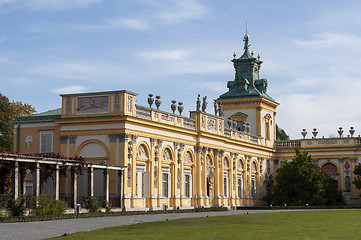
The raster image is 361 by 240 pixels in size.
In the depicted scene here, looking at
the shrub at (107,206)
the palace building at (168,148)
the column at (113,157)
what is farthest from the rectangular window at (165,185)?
the shrub at (107,206)

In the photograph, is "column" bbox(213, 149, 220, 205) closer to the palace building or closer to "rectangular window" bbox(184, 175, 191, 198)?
the palace building

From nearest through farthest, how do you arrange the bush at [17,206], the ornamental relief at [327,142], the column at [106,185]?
the bush at [17,206], the column at [106,185], the ornamental relief at [327,142]

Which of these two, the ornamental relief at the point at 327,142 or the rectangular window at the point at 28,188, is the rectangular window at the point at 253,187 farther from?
the rectangular window at the point at 28,188

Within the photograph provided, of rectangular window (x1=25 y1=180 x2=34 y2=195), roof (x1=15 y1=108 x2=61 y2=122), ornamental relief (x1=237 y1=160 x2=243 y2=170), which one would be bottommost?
rectangular window (x1=25 y1=180 x2=34 y2=195)

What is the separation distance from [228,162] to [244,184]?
487cm

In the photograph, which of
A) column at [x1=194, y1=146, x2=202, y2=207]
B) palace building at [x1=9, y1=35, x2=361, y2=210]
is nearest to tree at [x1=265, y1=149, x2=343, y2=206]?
palace building at [x1=9, y1=35, x2=361, y2=210]

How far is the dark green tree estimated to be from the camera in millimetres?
58906

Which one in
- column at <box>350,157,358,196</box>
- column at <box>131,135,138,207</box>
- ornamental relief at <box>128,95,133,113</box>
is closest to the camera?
ornamental relief at <box>128,95,133,113</box>

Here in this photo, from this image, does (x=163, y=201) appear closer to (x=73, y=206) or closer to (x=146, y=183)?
(x=146, y=183)

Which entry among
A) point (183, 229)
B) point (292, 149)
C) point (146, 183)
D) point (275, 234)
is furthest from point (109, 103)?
point (292, 149)

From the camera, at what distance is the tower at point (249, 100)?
67750mm

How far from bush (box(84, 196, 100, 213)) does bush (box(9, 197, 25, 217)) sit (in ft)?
19.6

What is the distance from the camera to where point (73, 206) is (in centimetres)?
3581

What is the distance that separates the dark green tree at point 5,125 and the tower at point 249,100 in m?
21.5
